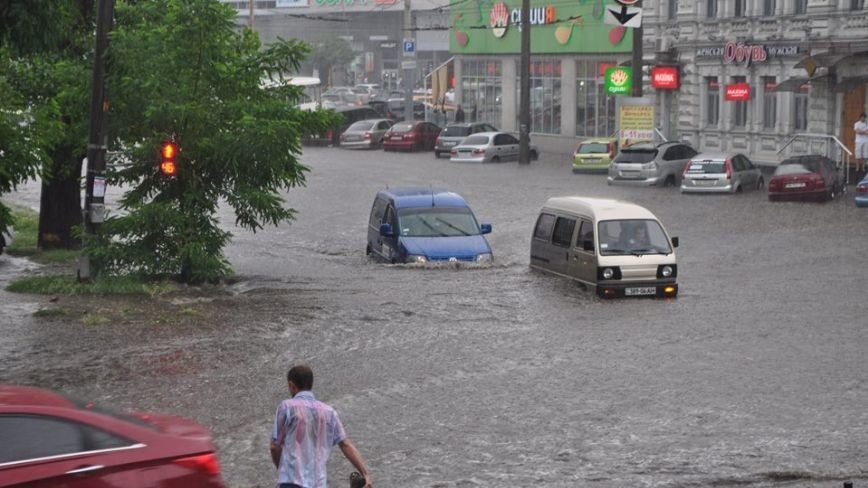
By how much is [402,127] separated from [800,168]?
28.6 metres

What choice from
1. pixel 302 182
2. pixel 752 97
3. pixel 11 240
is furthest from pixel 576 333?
pixel 752 97

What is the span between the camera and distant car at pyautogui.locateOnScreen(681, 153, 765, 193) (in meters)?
42.2

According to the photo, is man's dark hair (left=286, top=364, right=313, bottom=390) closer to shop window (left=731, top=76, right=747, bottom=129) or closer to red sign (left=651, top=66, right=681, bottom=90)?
shop window (left=731, top=76, right=747, bottom=129)

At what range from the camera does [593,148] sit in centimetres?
5203

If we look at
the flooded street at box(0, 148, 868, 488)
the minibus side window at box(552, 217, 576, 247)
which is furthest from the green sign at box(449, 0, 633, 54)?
the minibus side window at box(552, 217, 576, 247)

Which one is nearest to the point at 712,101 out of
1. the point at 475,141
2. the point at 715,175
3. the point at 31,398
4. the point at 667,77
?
the point at 667,77

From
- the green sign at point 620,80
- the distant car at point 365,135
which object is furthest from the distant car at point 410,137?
the green sign at point 620,80

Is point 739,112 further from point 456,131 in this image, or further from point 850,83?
point 456,131

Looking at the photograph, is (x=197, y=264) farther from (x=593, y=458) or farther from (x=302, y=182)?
(x=593, y=458)

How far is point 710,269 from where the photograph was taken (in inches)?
1073

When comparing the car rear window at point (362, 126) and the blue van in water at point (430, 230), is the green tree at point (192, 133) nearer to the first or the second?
the blue van in water at point (430, 230)

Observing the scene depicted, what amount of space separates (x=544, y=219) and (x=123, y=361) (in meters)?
9.91

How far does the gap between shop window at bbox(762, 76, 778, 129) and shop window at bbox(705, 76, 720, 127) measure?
2.97m

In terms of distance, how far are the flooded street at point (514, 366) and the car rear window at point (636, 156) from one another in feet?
50.2
